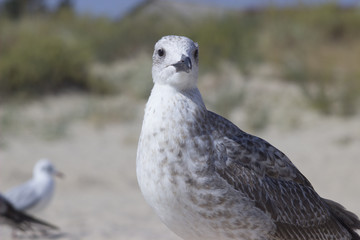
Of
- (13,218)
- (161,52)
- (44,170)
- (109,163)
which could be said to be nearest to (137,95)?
(109,163)

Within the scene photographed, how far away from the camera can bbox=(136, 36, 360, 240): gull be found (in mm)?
2898

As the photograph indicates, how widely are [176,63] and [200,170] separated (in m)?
0.55

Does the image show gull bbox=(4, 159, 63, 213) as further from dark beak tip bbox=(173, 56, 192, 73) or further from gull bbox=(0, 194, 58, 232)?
dark beak tip bbox=(173, 56, 192, 73)

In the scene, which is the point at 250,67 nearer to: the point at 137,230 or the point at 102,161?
the point at 102,161

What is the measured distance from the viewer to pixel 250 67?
711 inches

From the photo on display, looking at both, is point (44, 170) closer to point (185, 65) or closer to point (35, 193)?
point (35, 193)

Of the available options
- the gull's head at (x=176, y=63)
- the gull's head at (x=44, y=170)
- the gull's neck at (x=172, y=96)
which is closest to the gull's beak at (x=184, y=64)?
the gull's head at (x=176, y=63)

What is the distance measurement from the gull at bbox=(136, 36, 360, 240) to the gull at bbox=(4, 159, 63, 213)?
443 centimetres

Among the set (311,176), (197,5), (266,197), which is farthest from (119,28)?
(266,197)

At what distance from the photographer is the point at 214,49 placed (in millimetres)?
19438

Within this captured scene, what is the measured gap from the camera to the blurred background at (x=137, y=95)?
976 cm

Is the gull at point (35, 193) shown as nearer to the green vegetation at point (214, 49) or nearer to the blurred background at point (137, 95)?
the blurred background at point (137, 95)

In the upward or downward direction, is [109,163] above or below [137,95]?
below

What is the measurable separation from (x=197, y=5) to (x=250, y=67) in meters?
10.9
